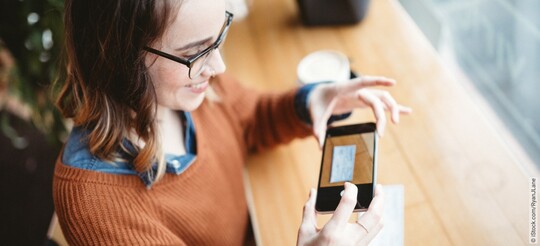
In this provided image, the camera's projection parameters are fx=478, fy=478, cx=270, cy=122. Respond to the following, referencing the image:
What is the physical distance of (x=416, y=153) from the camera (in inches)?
37.3

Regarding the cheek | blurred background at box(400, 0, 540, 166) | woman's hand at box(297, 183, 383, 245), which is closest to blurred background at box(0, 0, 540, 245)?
blurred background at box(400, 0, 540, 166)

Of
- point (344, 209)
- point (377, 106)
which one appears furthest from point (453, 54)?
point (344, 209)

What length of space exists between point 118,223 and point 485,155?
2.20ft

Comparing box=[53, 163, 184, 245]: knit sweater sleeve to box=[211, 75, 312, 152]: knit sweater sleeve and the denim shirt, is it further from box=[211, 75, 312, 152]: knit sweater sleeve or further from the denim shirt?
box=[211, 75, 312, 152]: knit sweater sleeve

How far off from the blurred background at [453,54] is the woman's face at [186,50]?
308 mm

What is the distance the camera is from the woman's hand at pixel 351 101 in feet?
2.88

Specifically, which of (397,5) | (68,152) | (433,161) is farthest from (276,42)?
(68,152)

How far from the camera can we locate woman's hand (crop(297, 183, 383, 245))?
667 millimetres

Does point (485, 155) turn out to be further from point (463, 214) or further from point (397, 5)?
point (397, 5)

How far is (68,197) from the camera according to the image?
76cm

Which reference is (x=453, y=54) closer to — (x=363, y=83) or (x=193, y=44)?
(x=363, y=83)

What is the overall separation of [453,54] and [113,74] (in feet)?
2.85

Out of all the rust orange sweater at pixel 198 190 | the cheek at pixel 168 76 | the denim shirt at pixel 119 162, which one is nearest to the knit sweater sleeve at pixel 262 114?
the rust orange sweater at pixel 198 190

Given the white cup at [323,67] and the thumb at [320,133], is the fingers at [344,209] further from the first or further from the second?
the white cup at [323,67]
